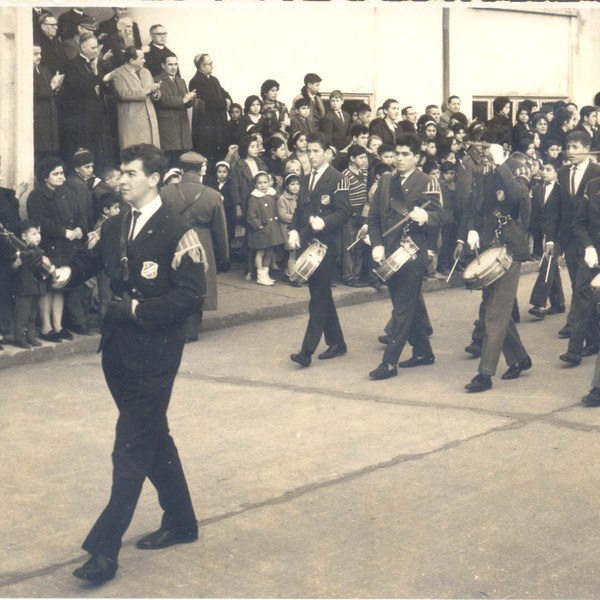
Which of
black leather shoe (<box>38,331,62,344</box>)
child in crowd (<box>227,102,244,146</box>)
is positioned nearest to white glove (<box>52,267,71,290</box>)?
black leather shoe (<box>38,331,62,344</box>)

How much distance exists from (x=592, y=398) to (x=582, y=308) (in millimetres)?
1589

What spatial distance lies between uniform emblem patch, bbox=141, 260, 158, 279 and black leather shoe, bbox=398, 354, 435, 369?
5.09 m

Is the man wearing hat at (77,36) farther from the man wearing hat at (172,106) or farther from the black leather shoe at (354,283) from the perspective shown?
the black leather shoe at (354,283)

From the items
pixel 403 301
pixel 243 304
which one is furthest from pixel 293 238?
pixel 243 304

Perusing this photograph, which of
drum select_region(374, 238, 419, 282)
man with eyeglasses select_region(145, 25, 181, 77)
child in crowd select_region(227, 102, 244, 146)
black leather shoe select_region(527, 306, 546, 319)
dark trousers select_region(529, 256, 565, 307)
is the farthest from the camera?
child in crowd select_region(227, 102, 244, 146)

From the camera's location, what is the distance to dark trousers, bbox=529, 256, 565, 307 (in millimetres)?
13234

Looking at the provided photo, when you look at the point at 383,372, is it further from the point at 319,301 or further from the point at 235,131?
the point at 235,131

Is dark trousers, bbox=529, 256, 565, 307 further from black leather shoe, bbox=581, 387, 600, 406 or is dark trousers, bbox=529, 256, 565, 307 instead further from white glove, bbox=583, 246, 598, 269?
black leather shoe, bbox=581, 387, 600, 406

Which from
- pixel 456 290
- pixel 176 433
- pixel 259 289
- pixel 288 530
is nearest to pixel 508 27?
pixel 456 290

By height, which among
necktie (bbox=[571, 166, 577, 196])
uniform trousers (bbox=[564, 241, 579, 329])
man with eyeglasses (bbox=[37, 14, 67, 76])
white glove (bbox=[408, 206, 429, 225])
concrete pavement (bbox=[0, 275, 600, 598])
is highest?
man with eyeglasses (bbox=[37, 14, 67, 76])

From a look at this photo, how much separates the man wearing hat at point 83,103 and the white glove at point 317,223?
3.63 meters

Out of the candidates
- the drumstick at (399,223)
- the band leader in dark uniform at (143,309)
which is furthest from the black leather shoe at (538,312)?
the band leader in dark uniform at (143,309)

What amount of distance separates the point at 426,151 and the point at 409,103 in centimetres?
319

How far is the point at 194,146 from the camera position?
1565 centimetres
